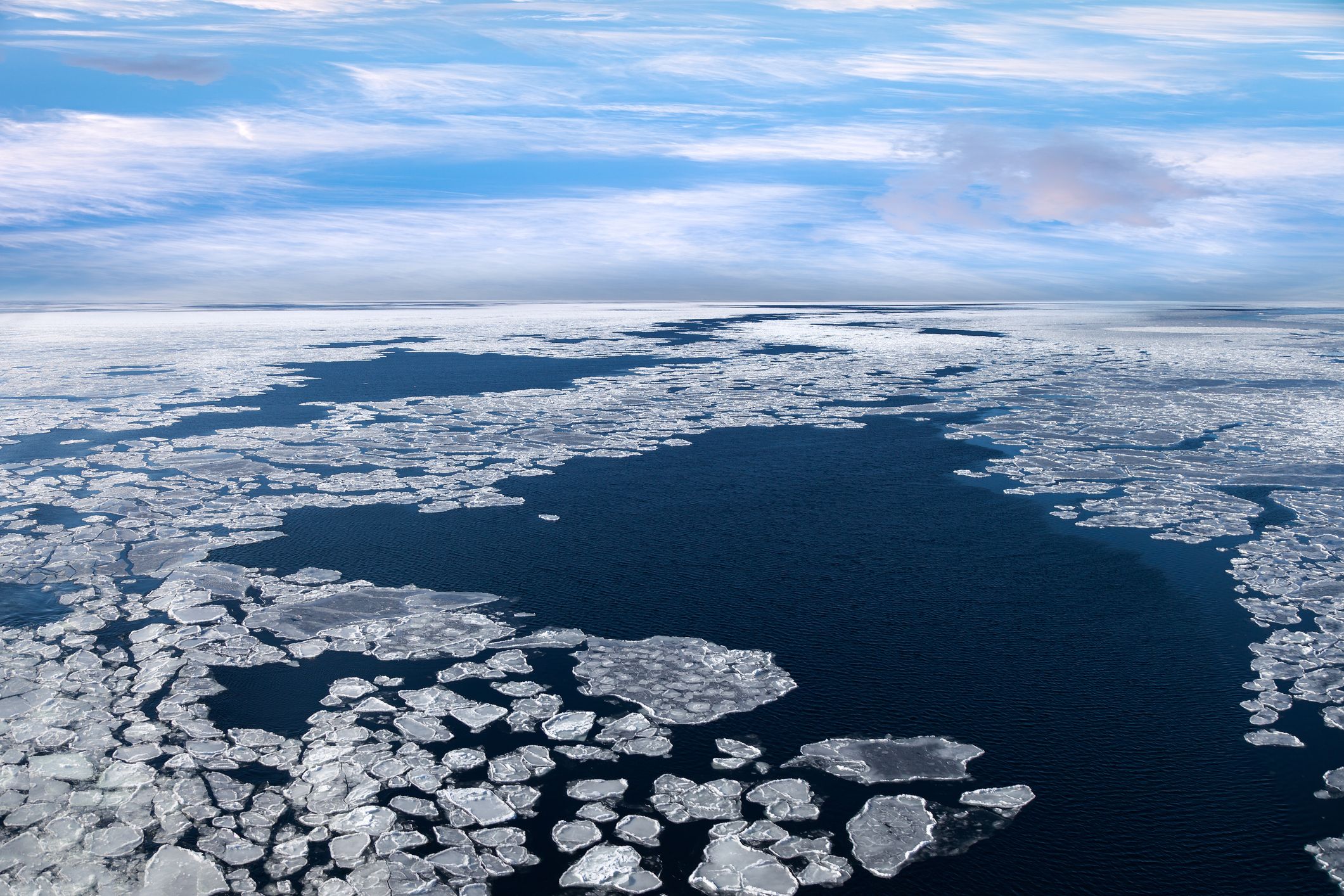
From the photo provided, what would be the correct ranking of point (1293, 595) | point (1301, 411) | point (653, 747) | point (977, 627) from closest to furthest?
point (653, 747) → point (977, 627) → point (1293, 595) → point (1301, 411)

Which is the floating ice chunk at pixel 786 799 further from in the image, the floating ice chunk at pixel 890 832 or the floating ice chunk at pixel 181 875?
the floating ice chunk at pixel 181 875

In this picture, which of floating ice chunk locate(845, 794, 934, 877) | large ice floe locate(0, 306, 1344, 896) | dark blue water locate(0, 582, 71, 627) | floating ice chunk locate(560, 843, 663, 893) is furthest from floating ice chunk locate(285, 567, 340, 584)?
floating ice chunk locate(845, 794, 934, 877)

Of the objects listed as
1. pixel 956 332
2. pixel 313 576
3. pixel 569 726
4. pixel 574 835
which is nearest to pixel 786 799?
pixel 574 835

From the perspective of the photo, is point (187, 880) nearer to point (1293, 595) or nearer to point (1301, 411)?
point (1293, 595)

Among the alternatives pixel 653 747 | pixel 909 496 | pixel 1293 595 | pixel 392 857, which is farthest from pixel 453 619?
pixel 1293 595

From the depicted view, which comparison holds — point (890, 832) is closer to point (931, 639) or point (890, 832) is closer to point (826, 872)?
point (826, 872)

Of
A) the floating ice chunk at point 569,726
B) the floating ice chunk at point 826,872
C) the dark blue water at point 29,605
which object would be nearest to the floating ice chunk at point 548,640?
the floating ice chunk at point 569,726
